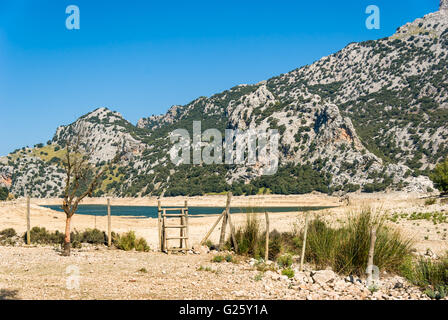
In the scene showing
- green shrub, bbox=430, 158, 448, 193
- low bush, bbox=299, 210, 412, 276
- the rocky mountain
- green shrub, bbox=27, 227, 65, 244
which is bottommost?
green shrub, bbox=27, 227, 65, 244

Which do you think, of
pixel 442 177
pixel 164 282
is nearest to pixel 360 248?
pixel 164 282

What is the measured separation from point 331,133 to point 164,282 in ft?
342

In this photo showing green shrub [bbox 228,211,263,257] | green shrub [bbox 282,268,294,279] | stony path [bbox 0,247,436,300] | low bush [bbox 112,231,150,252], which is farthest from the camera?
low bush [bbox 112,231,150,252]

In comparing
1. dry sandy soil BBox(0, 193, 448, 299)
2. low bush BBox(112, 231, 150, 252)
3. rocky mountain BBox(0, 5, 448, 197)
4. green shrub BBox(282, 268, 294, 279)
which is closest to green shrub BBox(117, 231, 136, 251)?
low bush BBox(112, 231, 150, 252)

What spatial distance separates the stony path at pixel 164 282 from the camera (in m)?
9.72

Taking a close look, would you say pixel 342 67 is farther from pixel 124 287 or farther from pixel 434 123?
pixel 124 287

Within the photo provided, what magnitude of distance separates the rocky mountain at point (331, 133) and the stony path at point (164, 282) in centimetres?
6833

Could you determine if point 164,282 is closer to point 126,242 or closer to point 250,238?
point 250,238

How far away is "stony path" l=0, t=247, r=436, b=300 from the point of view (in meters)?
9.72

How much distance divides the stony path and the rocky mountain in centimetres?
6833

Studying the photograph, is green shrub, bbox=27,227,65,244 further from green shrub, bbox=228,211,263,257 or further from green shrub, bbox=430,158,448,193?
green shrub, bbox=430,158,448,193

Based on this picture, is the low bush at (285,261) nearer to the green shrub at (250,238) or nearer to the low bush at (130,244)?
the green shrub at (250,238)

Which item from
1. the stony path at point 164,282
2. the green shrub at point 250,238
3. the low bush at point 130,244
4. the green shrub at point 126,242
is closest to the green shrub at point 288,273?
the stony path at point 164,282

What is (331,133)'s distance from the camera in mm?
110438
